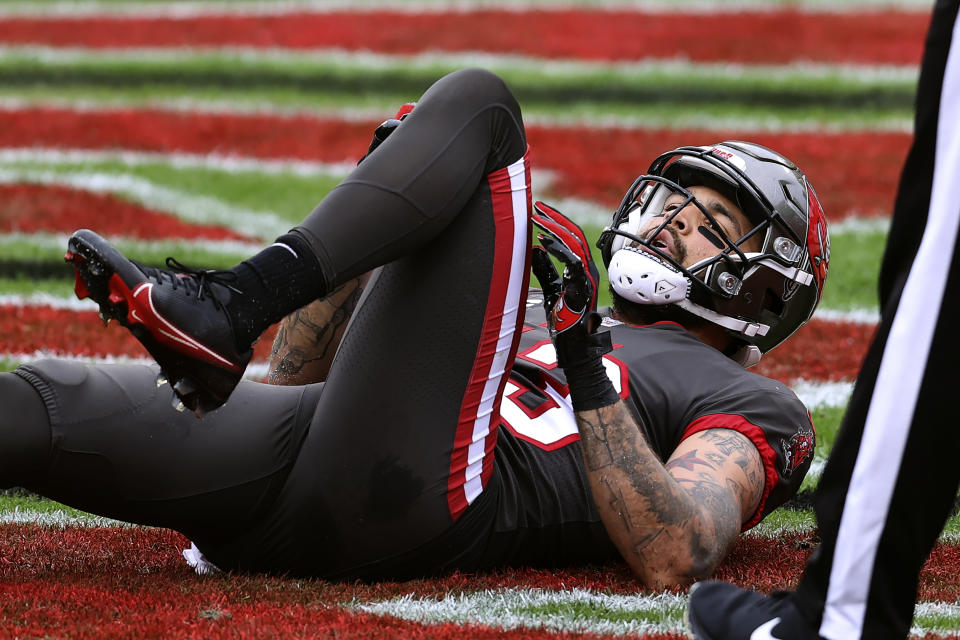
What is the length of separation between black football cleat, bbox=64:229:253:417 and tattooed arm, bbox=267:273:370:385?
3.25 ft

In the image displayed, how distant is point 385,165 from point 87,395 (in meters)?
0.77

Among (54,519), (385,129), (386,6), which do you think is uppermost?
(386,6)

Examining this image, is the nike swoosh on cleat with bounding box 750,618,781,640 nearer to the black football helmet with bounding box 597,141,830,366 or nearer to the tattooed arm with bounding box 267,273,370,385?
the black football helmet with bounding box 597,141,830,366

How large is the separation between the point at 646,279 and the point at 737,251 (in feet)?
A: 0.87

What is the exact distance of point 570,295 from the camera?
293 centimetres

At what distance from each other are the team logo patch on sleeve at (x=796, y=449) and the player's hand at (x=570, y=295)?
58 centimetres

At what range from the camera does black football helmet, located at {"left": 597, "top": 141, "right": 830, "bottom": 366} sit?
3561 mm

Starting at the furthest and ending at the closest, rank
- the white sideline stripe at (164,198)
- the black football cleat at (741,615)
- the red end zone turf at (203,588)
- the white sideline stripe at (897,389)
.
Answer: the white sideline stripe at (164,198) → the red end zone turf at (203,588) → the black football cleat at (741,615) → the white sideline stripe at (897,389)

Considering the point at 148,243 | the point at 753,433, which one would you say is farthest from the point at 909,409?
the point at 148,243

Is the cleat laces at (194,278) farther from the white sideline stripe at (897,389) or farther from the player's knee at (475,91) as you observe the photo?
the white sideline stripe at (897,389)

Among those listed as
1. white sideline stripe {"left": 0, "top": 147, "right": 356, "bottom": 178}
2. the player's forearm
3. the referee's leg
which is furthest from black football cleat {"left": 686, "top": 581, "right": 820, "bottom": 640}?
white sideline stripe {"left": 0, "top": 147, "right": 356, "bottom": 178}

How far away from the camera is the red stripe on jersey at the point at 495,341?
2934 mm

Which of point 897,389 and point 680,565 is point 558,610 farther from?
point 897,389

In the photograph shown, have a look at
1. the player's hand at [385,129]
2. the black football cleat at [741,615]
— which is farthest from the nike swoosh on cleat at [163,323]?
the black football cleat at [741,615]
